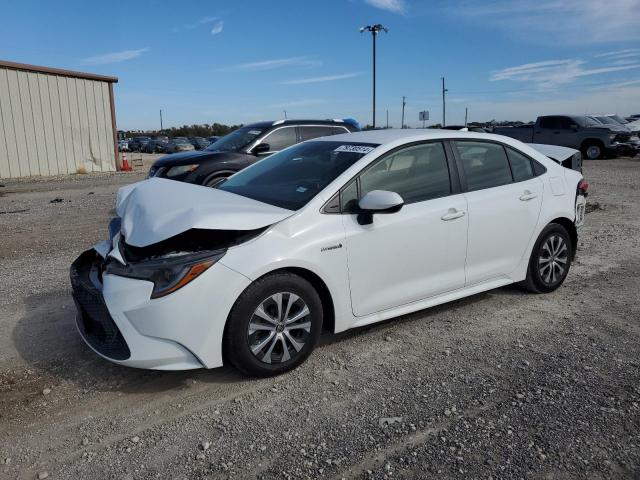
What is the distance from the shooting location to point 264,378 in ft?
11.6

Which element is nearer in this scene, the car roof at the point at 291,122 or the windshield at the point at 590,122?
the car roof at the point at 291,122

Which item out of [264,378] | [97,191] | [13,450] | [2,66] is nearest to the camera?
[13,450]

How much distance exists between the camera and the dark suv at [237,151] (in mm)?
8711

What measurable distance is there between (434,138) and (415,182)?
0.50 metres

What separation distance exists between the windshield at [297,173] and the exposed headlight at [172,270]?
772mm

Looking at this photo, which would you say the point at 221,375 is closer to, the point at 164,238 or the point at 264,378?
the point at 264,378

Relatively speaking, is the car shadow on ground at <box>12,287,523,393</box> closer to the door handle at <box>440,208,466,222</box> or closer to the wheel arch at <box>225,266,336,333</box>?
the wheel arch at <box>225,266,336,333</box>

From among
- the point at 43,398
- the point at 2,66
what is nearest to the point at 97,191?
the point at 2,66

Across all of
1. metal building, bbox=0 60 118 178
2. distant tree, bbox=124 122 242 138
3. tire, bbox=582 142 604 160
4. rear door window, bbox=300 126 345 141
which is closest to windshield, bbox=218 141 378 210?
rear door window, bbox=300 126 345 141

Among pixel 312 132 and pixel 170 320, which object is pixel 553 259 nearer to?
pixel 170 320

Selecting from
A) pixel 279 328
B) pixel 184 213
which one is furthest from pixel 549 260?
pixel 184 213

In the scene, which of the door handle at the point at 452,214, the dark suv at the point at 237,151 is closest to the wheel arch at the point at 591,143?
the dark suv at the point at 237,151

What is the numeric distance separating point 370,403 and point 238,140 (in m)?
7.10

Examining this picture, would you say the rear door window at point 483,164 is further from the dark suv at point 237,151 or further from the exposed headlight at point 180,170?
the exposed headlight at point 180,170
